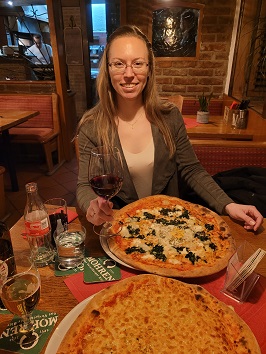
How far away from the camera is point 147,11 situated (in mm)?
4281

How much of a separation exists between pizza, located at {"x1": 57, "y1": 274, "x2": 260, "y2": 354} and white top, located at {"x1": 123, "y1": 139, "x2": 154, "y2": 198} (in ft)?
2.85

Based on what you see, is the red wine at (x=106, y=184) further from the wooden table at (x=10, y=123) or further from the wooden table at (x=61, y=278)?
the wooden table at (x=10, y=123)

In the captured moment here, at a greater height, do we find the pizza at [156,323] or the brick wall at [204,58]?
the brick wall at [204,58]

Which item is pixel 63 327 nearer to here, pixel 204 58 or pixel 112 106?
pixel 112 106

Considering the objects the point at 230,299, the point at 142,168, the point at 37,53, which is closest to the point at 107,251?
the point at 230,299

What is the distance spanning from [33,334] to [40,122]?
4.26 meters

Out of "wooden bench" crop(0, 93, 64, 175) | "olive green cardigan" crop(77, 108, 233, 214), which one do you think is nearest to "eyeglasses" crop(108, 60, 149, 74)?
"olive green cardigan" crop(77, 108, 233, 214)

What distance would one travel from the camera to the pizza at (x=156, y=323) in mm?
712

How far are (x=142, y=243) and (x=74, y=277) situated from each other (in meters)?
0.29

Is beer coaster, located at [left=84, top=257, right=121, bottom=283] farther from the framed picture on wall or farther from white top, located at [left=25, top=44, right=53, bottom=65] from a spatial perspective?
white top, located at [left=25, top=44, right=53, bottom=65]

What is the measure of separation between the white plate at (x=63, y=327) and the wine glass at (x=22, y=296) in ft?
0.21

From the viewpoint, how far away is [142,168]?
1.68 meters

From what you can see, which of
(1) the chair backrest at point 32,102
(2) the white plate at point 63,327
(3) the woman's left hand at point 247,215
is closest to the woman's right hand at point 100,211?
(2) the white plate at point 63,327

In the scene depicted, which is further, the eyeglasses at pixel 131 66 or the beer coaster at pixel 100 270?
the eyeglasses at pixel 131 66
